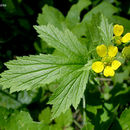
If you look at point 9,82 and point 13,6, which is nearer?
point 9,82

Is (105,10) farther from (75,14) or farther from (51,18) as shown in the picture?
(51,18)

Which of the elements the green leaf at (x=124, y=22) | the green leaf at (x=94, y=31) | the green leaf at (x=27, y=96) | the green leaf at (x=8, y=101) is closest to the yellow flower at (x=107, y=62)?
the green leaf at (x=94, y=31)

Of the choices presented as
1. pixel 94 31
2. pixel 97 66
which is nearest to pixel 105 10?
pixel 94 31

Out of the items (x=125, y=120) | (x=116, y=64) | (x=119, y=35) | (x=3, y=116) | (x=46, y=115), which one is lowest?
(x=125, y=120)

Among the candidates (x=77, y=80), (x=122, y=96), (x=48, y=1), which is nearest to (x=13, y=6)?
(x=48, y=1)

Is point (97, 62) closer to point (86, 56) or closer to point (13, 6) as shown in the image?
point (86, 56)

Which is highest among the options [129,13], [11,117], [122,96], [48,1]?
[48,1]
